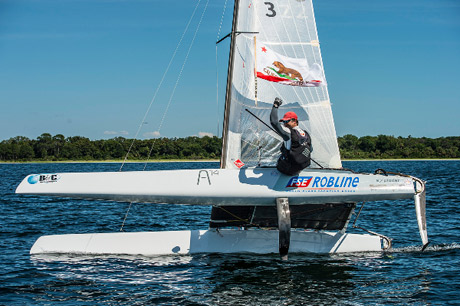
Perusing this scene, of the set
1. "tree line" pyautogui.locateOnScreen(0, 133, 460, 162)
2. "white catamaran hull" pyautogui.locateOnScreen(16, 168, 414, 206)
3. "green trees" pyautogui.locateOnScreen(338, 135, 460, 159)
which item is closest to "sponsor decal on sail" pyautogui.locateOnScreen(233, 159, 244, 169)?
"white catamaran hull" pyautogui.locateOnScreen(16, 168, 414, 206)

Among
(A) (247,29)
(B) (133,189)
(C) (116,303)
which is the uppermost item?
(A) (247,29)

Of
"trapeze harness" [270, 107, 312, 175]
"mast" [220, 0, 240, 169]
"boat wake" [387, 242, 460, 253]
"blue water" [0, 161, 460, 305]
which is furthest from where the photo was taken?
"boat wake" [387, 242, 460, 253]

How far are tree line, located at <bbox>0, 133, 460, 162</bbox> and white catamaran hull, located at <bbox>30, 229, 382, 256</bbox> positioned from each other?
228 feet

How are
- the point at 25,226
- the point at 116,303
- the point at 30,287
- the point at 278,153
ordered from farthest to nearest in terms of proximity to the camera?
the point at 25,226 → the point at 278,153 → the point at 30,287 → the point at 116,303

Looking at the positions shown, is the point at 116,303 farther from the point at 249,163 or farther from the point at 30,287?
the point at 249,163

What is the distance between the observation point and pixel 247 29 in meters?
9.66

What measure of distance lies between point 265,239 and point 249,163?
1.57 metres

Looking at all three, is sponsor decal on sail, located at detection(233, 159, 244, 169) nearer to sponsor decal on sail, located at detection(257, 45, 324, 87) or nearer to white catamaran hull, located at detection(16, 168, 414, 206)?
white catamaran hull, located at detection(16, 168, 414, 206)

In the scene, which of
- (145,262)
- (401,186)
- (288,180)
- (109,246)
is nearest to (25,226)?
(109,246)

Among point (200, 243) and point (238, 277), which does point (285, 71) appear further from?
point (238, 277)

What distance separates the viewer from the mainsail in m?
9.62

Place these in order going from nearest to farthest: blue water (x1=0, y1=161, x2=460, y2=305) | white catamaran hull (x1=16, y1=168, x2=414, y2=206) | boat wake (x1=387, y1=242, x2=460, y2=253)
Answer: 1. blue water (x1=0, y1=161, x2=460, y2=305)
2. white catamaran hull (x1=16, y1=168, x2=414, y2=206)
3. boat wake (x1=387, y1=242, x2=460, y2=253)

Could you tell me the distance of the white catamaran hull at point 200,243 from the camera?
968 centimetres

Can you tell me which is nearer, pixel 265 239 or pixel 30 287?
pixel 30 287
